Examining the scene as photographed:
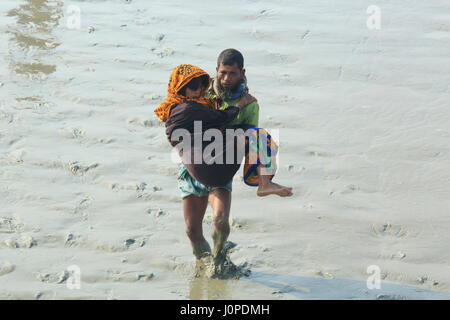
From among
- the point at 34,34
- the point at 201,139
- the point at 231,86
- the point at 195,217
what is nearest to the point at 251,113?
the point at 231,86

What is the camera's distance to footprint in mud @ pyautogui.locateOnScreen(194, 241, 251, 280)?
4598mm

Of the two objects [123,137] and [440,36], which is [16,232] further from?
[440,36]

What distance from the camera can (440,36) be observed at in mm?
8461

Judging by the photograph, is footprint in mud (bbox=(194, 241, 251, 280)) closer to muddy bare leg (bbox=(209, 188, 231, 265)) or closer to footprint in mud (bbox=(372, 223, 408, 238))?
muddy bare leg (bbox=(209, 188, 231, 265))

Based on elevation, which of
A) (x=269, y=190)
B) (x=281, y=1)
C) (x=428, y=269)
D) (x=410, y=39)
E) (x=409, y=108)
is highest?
(x=281, y=1)

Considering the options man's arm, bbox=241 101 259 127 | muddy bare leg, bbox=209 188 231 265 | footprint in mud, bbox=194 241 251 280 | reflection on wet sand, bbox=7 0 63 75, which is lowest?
footprint in mud, bbox=194 241 251 280

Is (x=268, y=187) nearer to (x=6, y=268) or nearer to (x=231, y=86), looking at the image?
(x=231, y=86)

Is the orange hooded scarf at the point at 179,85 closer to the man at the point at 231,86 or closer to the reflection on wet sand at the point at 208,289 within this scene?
the man at the point at 231,86

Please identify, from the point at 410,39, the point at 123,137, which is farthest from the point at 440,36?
the point at 123,137

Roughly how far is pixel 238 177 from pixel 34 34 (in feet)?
13.1

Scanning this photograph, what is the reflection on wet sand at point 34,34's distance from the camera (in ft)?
25.6

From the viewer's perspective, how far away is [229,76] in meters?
4.22

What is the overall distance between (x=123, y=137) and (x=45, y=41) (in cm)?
263

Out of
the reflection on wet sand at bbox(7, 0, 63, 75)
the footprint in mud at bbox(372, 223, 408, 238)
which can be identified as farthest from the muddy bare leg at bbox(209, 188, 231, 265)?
the reflection on wet sand at bbox(7, 0, 63, 75)
